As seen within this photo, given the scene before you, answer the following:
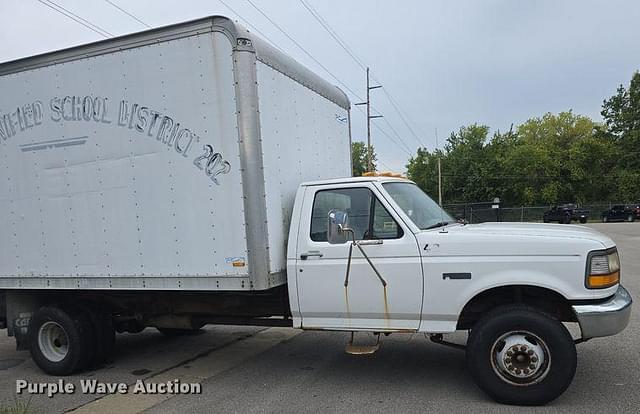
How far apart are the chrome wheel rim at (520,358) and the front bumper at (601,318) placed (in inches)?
15.0

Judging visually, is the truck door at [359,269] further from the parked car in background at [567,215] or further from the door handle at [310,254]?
the parked car in background at [567,215]

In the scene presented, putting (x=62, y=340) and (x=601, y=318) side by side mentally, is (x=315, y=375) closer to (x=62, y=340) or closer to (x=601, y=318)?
(x=601, y=318)

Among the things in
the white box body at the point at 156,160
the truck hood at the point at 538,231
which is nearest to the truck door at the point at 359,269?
the white box body at the point at 156,160

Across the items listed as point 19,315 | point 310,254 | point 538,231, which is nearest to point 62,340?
point 19,315

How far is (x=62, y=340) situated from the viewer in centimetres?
643

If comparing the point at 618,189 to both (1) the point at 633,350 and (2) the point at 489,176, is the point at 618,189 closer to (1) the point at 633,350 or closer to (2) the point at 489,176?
(2) the point at 489,176

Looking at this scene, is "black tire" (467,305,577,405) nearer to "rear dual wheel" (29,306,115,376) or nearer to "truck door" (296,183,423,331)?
"truck door" (296,183,423,331)

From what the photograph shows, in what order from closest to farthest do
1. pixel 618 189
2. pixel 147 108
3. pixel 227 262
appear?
1. pixel 227 262
2. pixel 147 108
3. pixel 618 189

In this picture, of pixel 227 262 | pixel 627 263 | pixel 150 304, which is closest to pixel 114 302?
pixel 150 304

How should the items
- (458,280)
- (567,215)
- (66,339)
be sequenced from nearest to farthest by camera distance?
(458,280) → (66,339) → (567,215)

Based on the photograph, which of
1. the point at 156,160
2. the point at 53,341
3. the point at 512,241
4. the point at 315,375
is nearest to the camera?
the point at 512,241

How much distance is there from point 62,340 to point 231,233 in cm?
288

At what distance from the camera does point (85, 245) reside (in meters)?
5.87

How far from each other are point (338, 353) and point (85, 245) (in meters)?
3.24
